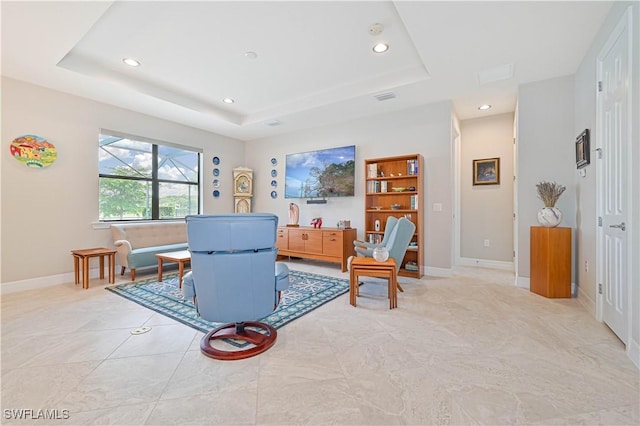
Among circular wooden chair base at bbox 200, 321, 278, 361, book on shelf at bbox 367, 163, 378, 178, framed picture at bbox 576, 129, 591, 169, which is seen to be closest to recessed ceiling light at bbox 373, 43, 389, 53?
book on shelf at bbox 367, 163, 378, 178

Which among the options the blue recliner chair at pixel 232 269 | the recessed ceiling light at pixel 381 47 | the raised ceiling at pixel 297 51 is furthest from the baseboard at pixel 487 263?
the blue recliner chair at pixel 232 269

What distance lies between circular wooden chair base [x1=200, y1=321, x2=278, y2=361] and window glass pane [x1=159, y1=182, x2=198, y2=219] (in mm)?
3938

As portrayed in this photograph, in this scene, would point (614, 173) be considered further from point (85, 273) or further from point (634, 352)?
point (85, 273)

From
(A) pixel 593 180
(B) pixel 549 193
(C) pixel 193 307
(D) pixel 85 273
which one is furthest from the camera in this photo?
(D) pixel 85 273

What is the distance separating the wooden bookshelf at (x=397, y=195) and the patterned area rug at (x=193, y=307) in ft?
4.15

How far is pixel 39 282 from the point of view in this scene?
3.79 m

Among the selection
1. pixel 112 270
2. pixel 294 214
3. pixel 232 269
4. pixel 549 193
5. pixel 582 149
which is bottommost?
pixel 112 270

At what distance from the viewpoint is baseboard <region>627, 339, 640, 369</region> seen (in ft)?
6.00

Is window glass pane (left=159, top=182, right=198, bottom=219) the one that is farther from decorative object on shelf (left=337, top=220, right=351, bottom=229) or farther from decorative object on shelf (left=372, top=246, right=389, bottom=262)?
decorative object on shelf (left=372, top=246, right=389, bottom=262)

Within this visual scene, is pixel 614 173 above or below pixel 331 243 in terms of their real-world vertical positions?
above

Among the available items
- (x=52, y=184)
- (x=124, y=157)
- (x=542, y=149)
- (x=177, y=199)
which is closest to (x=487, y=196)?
(x=542, y=149)

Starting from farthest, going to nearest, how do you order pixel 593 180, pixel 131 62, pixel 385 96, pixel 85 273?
pixel 385 96
pixel 85 273
pixel 131 62
pixel 593 180

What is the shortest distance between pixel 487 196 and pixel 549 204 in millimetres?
1727

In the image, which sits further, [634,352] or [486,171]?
[486,171]
